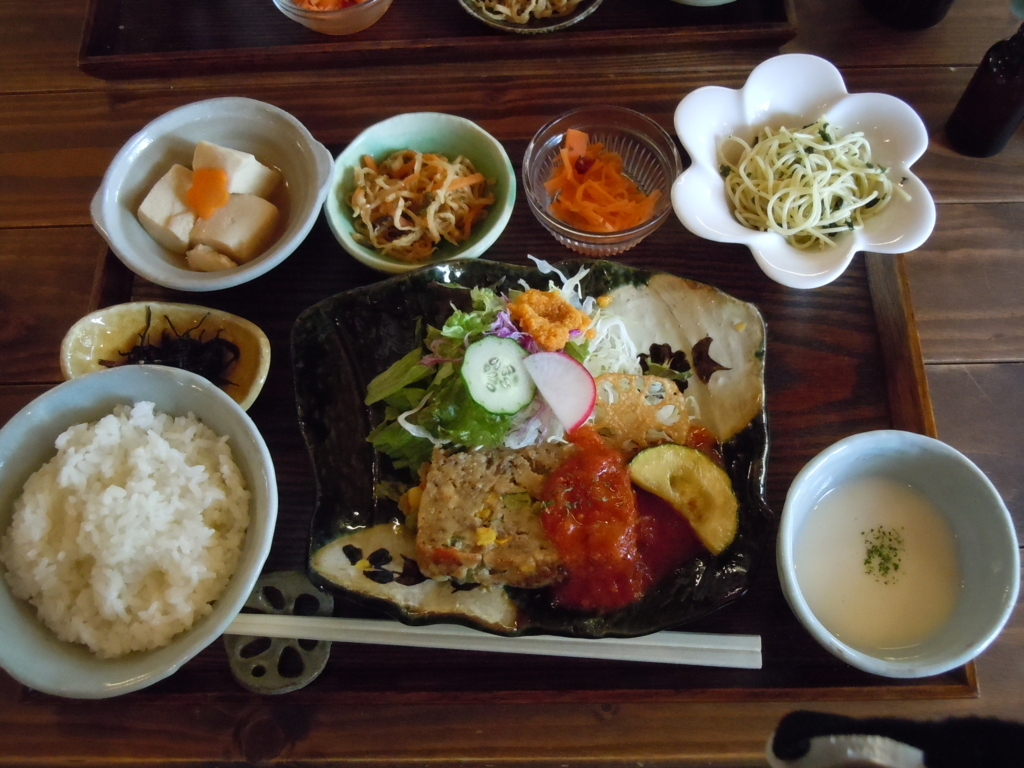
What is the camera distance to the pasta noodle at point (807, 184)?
2.05 meters

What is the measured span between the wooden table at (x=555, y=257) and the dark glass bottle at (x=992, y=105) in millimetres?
58

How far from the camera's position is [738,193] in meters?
2.12

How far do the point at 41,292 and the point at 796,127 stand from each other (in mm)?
2569

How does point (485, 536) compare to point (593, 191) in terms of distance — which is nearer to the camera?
point (485, 536)

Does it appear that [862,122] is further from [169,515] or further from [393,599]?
[169,515]

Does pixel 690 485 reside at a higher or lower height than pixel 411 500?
higher

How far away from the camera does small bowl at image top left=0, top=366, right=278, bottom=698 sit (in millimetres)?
1503

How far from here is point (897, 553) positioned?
1734 mm

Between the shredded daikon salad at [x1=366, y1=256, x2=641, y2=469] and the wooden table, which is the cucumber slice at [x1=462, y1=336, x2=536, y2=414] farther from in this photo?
the wooden table

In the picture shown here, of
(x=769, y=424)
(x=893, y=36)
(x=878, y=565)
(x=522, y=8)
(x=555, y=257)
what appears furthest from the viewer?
(x=893, y=36)

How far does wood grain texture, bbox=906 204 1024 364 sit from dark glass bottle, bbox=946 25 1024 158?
0.76 ft

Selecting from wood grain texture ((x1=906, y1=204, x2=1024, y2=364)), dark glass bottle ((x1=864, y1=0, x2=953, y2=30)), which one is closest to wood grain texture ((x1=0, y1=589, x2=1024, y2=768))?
wood grain texture ((x1=906, y1=204, x2=1024, y2=364))

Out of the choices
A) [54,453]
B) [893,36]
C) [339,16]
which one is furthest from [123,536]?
[893,36]

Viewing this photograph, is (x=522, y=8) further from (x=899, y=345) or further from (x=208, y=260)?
(x=899, y=345)
